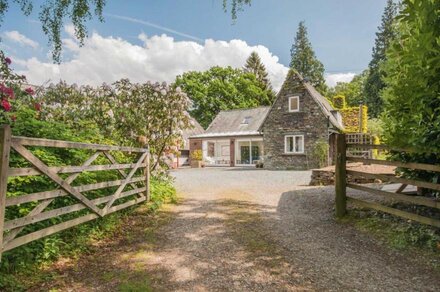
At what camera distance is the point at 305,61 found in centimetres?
5469

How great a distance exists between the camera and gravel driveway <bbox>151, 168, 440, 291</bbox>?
12.4 ft

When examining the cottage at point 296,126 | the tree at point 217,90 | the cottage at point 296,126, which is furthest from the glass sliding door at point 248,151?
the tree at point 217,90

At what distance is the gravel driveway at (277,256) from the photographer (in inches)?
149

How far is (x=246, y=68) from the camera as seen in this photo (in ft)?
183

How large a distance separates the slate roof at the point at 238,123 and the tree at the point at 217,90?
14129mm

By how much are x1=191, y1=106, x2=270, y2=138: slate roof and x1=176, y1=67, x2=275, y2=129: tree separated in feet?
46.4

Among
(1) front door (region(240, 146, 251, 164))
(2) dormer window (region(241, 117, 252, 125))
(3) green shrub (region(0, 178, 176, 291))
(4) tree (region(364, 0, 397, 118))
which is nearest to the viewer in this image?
(3) green shrub (region(0, 178, 176, 291))

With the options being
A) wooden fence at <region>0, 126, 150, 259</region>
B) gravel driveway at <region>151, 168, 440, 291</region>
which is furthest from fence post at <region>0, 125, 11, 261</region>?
gravel driveway at <region>151, 168, 440, 291</region>

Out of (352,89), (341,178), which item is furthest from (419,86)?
(352,89)

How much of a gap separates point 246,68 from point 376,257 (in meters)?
53.6

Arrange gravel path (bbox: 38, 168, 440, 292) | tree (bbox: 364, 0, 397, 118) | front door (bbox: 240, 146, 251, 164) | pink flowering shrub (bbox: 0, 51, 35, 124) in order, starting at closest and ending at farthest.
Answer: gravel path (bbox: 38, 168, 440, 292), pink flowering shrub (bbox: 0, 51, 35, 124), front door (bbox: 240, 146, 251, 164), tree (bbox: 364, 0, 397, 118)

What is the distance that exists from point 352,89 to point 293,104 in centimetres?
4283

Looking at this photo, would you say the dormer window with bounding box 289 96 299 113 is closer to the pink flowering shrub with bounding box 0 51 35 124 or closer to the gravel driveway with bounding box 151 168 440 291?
the gravel driveway with bounding box 151 168 440 291

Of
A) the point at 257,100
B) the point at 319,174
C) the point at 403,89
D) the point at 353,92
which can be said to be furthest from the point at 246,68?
the point at 403,89
